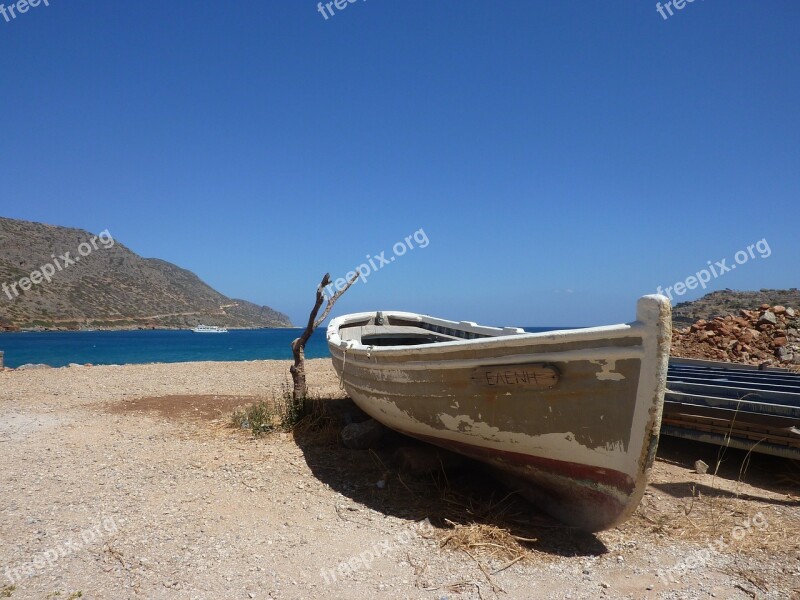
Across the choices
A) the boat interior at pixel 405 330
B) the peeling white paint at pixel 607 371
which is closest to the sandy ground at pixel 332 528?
the peeling white paint at pixel 607 371

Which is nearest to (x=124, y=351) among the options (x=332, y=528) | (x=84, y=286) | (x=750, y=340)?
(x=332, y=528)

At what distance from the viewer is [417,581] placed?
3.25m

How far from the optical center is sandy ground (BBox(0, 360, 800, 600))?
3184mm

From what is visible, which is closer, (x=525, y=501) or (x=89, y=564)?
(x=89, y=564)

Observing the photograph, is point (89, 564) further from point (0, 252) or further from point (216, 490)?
point (0, 252)

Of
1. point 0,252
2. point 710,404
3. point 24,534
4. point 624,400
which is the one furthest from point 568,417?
point 0,252

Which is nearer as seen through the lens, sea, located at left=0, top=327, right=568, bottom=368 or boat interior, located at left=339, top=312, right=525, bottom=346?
boat interior, located at left=339, top=312, right=525, bottom=346

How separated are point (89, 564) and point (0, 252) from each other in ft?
249
